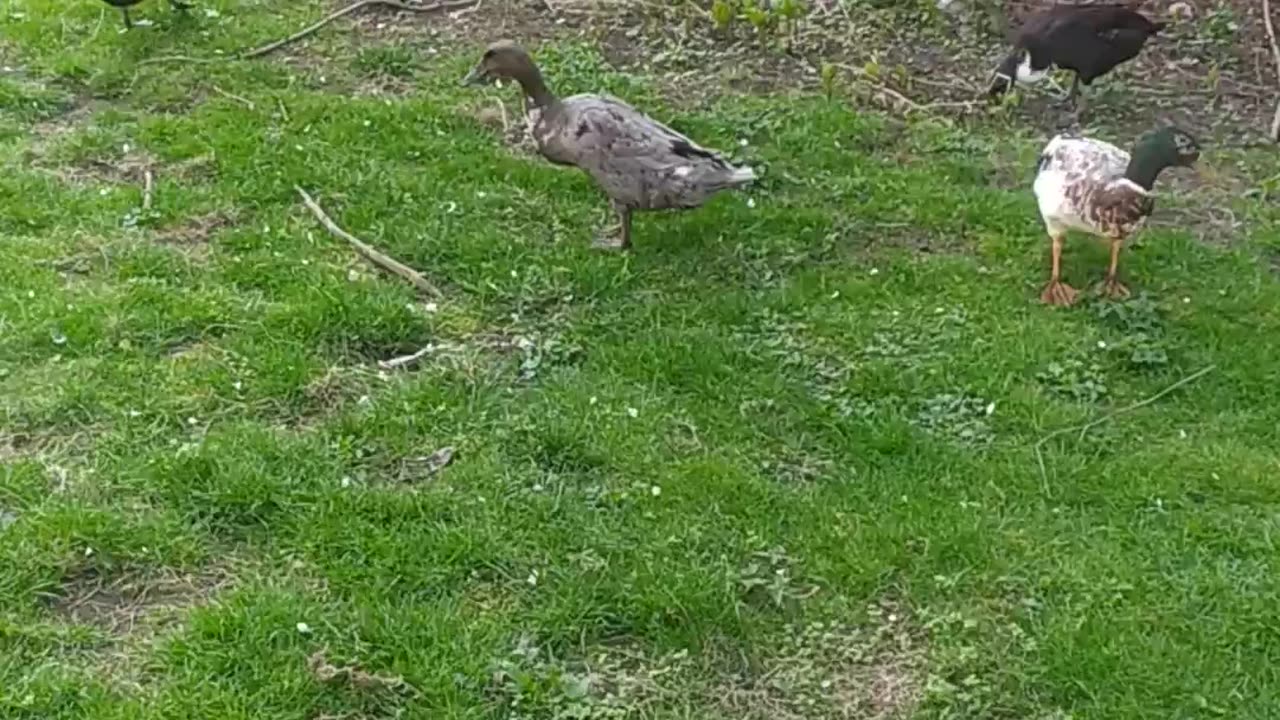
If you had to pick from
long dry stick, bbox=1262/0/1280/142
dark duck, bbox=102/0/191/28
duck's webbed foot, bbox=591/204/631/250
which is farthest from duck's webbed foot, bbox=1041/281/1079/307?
dark duck, bbox=102/0/191/28

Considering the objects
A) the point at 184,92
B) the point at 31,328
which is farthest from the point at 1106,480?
the point at 184,92

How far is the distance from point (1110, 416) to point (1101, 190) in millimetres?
840

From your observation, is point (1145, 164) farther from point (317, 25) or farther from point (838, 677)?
point (317, 25)

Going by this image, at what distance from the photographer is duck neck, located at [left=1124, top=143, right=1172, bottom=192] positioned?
5.14 m

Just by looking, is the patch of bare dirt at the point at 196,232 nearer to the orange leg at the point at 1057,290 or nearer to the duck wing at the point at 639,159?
the duck wing at the point at 639,159

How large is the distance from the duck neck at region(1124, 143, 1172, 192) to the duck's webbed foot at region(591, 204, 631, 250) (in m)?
1.72

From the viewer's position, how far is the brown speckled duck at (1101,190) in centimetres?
512

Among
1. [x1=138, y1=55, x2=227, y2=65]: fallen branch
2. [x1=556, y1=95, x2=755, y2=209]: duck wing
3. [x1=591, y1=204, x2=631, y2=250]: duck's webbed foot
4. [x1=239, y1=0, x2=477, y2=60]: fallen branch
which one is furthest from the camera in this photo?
[x1=239, y1=0, x2=477, y2=60]: fallen branch

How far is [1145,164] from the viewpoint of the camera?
5.16 meters

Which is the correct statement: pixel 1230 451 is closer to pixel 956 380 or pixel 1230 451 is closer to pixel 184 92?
pixel 956 380

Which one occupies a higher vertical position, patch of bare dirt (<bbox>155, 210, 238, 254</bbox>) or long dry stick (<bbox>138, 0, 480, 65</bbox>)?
patch of bare dirt (<bbox>155, 210, 238, 254</bbox>)

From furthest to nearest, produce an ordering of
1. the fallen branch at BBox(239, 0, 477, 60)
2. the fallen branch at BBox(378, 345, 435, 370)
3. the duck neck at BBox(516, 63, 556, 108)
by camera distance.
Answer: the fallen branch at BBox(239, 0, 477, 60)
the duck neck at BBox(516, 63, 556, 108)
the fallen branch at BBox(378, 345, 435, 370)

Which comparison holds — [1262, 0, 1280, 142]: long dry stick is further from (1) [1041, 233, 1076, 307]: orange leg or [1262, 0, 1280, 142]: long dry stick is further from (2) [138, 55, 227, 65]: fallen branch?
(2) [138, 55, 227, 65]: fallen branch

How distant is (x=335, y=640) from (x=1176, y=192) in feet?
13.0
